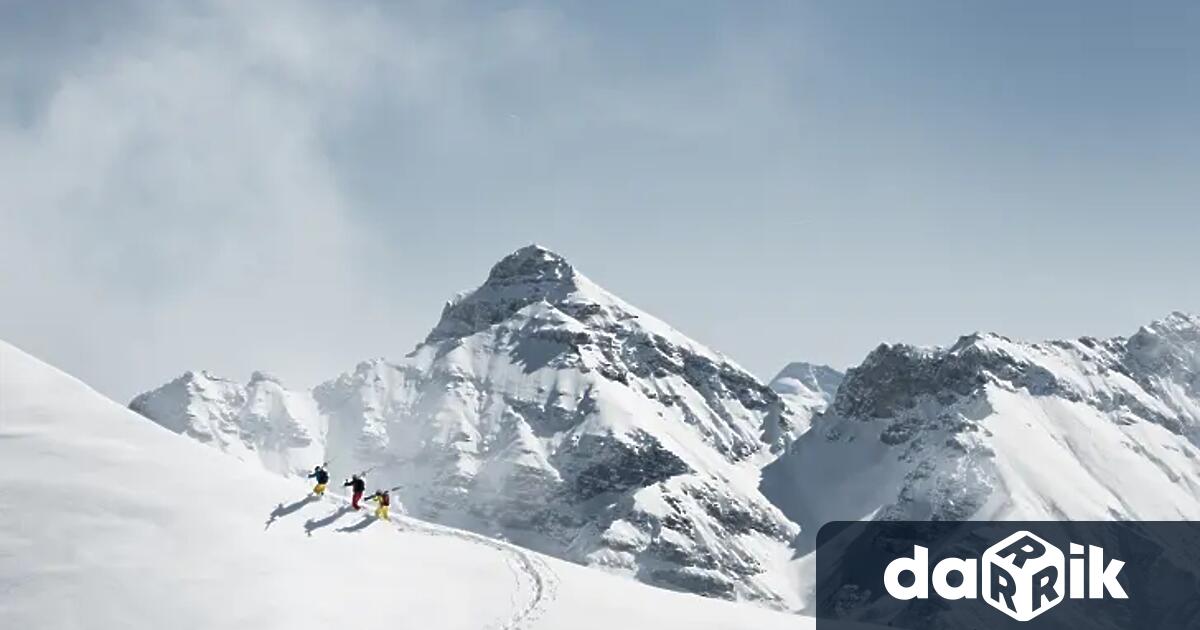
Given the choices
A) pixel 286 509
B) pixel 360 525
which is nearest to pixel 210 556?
pixel 286 509

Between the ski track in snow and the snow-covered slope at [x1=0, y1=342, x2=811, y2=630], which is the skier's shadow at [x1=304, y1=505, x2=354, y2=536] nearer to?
the snow-covered slope at [x1=0, y1=342, x2=811, y2=630]

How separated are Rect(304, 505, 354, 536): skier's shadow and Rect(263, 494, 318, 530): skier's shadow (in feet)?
3.06

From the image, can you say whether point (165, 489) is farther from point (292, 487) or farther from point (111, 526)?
point (292, 487)

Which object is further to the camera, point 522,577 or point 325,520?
point 325,520

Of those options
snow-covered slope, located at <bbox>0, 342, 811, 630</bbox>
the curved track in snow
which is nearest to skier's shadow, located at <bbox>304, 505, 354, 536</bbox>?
snow-covered slope, located at <bbox>0, 342, 811, 630</bbox>

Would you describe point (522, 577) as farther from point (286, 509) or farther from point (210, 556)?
point (210, 556)

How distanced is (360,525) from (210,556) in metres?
8.88

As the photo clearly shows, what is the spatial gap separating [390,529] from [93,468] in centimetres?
1199

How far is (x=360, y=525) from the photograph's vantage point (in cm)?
4184

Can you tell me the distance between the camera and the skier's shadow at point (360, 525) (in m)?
40.5

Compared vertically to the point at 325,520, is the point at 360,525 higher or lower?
higher

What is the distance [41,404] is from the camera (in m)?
39.7

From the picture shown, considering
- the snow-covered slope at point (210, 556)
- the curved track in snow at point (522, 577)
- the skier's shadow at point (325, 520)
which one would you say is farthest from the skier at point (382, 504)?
the skier's shadow at point (325, 520)

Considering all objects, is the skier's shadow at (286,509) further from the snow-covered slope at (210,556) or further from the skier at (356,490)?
the skier at (356,490)
